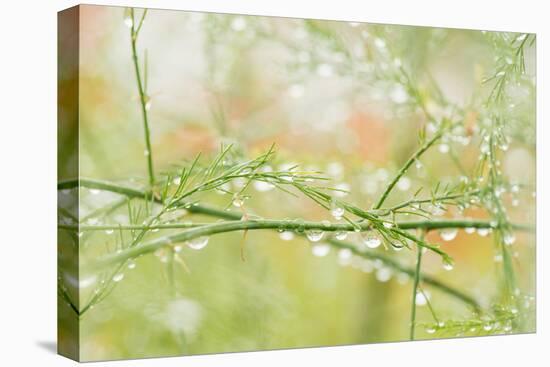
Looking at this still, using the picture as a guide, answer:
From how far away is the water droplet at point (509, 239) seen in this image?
10.0 feet

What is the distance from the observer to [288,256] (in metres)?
2.98

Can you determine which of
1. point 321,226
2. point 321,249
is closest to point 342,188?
point 321,249

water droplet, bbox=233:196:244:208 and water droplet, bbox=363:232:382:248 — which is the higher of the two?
water droplet, bbox=233:196:244:208

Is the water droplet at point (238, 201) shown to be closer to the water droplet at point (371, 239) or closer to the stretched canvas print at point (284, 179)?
the stretched canvas print at point (284, 179)

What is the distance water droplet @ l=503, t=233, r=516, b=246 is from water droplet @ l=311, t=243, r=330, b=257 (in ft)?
1.92

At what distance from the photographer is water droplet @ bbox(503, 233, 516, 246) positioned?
10.0 ft

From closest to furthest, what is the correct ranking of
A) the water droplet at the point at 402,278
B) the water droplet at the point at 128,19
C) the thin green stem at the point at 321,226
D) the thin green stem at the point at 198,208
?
the thin green stem at the point at 321,226 → the thin green stem at the point at 198,208 → the water droplet at the point at 128,19 → the water droplet at the point at 402,278

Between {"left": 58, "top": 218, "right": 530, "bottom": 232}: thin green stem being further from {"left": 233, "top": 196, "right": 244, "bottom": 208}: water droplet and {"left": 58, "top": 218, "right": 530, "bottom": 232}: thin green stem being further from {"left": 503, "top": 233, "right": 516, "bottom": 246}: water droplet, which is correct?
{"left": 503, "top": 233, "right": 516, "bottom": 246}: water droplet

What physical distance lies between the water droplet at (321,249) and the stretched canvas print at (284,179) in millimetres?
12

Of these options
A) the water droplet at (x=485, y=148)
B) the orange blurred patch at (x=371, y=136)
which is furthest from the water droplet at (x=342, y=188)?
the water droplet at (x=485, y=148)

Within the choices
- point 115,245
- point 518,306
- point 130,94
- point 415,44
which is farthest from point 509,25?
point 115,245

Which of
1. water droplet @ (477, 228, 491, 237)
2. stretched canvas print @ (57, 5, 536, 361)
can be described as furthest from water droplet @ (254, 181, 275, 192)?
water droplet @ (477, 228, 491, 237)

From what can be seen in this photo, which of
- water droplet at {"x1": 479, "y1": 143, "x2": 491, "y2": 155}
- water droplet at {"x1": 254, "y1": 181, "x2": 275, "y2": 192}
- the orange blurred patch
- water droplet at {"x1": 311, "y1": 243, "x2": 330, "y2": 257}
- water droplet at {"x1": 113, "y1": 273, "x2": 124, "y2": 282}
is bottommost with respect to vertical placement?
water droplet at {"x1": 113, "y1": 273, "x2": 124, "y2": 282}

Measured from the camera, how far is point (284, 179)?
249 centimetres
